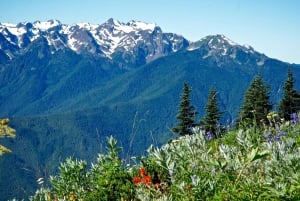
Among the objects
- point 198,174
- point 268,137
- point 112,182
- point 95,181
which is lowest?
point 95,181

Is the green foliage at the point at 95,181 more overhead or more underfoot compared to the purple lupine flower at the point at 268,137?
more underfoot

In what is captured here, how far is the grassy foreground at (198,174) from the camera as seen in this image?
10.5ft

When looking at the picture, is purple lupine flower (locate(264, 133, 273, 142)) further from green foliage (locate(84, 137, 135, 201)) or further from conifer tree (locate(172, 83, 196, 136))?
conifer tree (locate(172, 83, 196, 136))

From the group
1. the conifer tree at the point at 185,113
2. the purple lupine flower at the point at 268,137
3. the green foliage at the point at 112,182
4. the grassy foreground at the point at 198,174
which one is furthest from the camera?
the conifer tree at the point at 185,113

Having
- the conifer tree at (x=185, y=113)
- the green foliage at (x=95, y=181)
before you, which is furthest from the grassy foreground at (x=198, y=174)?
the conifer tree at (x=185, y=113)

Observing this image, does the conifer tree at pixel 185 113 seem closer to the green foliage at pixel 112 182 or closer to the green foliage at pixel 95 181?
the green foliage at pixel 95 181

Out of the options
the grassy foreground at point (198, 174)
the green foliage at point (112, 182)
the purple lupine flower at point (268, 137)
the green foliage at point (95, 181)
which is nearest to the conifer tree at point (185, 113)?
the grassy foreground at point (198, 174)

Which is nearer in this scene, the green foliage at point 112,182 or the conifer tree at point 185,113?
the green foliage at point 112,182

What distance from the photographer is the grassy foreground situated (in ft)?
10.5

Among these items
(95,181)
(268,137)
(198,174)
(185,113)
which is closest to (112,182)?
(95,181)

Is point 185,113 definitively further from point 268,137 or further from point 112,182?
point 112,182

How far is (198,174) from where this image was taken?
418 cm

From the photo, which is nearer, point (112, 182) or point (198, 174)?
point (198, 174)

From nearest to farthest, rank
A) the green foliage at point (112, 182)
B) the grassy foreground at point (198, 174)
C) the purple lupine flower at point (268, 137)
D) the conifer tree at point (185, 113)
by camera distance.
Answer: the grassy foreground at point (198, 174) < the green foliage at point (112, 182) < the purple lupine flower at point (268, 137) < the conifer tree at point (185, 113)
